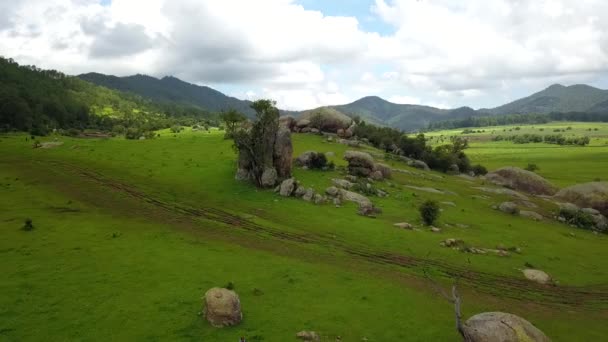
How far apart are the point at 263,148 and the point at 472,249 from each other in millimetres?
36289

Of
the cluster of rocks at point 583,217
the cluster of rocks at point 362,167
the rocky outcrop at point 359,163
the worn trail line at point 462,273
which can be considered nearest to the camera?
the worn trail line at point 462,273

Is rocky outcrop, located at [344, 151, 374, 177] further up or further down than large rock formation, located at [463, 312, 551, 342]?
further up

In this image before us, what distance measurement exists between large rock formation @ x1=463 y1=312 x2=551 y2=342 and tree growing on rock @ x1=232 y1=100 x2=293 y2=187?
46.8 m

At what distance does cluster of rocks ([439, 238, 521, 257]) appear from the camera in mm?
48656

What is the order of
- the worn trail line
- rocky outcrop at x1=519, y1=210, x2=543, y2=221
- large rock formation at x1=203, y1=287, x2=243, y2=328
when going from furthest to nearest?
rocky outcrop at x1=519, y1=210, x2=543, y2=221
the worn trail line
large rock formation at x1=203, y1=287, x2=243, y2=328

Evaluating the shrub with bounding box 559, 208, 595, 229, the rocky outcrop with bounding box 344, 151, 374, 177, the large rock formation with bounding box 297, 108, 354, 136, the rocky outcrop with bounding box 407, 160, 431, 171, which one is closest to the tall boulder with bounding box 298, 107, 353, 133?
the large rock formation with bounding box 297, 108, 354, 136

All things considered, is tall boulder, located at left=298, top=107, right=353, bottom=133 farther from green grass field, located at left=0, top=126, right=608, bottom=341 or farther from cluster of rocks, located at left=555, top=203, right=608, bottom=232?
cluster of rocks, located at left=555, top=203, right=608, bottom=232

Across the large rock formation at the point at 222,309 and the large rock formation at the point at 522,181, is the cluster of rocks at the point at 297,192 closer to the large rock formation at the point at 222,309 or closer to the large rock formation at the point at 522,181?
the large rock formation at the point at 222,309

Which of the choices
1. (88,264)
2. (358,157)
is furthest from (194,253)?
(358,157)

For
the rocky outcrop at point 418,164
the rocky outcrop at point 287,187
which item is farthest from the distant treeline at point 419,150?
the rocky outcrop at point 287,187

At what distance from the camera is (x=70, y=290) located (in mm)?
31078

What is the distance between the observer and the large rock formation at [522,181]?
103625mm

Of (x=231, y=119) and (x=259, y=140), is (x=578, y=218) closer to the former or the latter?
(x=259, y=140)

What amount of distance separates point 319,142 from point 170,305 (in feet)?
317
